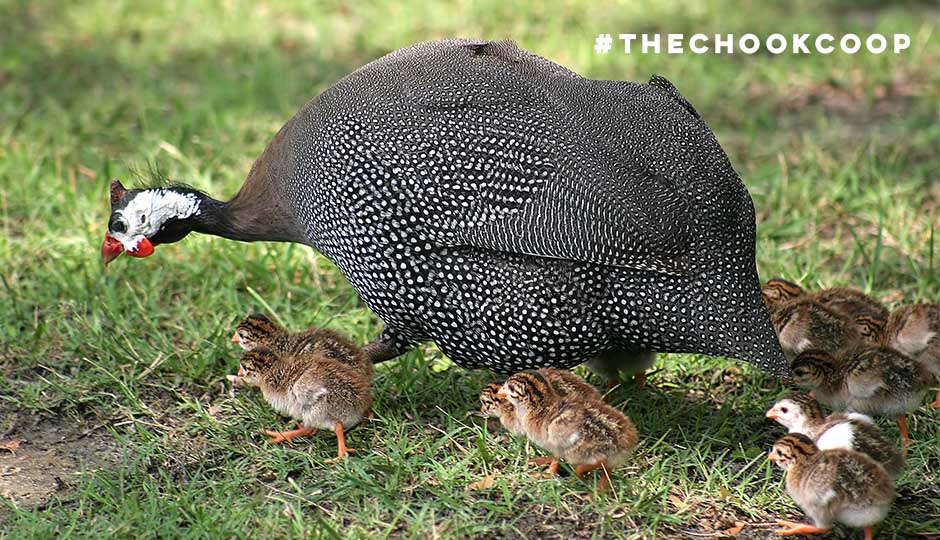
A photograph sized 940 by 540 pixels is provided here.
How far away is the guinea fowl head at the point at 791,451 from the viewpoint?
10.4ft

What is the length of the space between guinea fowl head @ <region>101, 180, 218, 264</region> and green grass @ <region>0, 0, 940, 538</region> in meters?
0.21

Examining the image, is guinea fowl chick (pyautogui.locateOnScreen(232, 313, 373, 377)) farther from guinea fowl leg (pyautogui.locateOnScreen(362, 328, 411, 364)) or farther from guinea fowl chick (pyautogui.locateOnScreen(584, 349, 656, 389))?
guinea fowl chick (pyautogui.locateOnScreen(584, 349, 656, 389))

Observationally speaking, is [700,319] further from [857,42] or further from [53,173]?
[857,42]

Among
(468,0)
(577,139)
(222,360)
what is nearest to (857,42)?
(468,0)

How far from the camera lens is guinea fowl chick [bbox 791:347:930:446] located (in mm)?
3553

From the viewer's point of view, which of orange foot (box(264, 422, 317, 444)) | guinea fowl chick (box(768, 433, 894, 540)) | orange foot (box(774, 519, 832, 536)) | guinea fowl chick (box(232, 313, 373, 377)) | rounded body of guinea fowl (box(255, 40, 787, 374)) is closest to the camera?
guinea fowl chick (box(768, 433, 894, 540))

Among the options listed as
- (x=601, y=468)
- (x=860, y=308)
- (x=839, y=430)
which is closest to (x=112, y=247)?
(x=601, y=468)

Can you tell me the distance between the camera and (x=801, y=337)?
12.9ft

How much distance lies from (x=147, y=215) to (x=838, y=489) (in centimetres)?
235

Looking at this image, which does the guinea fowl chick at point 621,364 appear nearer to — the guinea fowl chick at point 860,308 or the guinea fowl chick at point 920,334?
the guinea fowl chick at point 860,308

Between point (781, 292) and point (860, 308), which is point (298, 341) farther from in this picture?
point (860, 308)

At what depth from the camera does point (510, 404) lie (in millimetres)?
3467

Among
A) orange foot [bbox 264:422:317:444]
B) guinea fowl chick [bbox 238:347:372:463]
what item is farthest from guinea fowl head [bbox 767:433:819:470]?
orange foot [bbox 264:422:317:444]

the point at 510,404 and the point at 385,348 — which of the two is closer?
the point at 510,404
